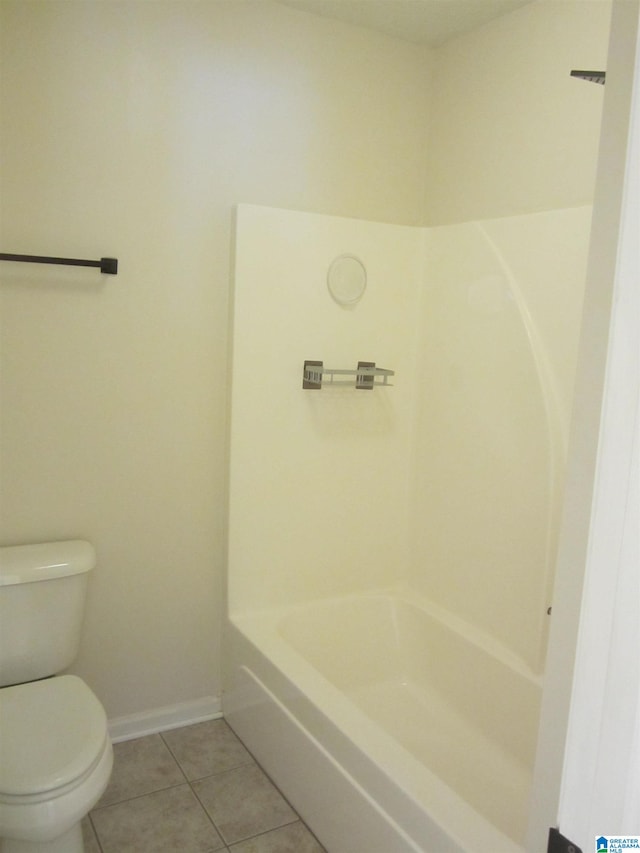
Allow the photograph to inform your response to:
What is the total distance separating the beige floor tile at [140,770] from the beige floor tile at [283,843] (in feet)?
1.20

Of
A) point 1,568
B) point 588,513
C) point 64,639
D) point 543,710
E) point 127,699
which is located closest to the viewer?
point 588,513

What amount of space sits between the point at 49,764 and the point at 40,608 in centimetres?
52

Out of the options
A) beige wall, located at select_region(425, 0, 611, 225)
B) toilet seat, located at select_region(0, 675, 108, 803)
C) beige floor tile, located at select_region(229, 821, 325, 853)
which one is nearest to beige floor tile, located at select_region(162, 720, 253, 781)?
beige floor tile, located at select_region(229, 821, 325, 853)

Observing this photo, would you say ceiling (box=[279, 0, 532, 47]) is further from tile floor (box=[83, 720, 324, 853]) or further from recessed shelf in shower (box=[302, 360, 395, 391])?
tile floor (box=[83, 720, 324, 853])

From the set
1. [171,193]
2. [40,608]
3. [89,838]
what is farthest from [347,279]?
[89,838]

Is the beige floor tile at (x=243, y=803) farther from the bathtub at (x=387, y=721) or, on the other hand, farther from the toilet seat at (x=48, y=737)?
the toilet seat at (x=48, y=737)

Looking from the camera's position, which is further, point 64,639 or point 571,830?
point 64,639

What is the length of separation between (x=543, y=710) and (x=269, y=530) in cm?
178

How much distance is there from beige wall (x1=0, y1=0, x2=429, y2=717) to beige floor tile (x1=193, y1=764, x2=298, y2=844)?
1.33 feet

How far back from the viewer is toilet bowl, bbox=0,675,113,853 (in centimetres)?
158

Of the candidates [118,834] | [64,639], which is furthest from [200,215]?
[118,834]

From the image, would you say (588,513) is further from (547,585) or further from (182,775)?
(182,775)

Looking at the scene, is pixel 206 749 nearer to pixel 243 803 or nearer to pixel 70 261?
pixel 243 803

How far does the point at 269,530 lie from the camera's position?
101 inches
